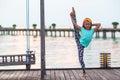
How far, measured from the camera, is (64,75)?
48.5 feet

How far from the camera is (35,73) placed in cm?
1538

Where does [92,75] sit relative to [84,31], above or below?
below

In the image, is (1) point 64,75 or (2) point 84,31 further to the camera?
(1) point 64,75

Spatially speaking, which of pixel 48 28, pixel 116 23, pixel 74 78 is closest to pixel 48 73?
pixel 74 78

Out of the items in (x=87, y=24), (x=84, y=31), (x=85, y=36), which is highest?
(x=87, y=24)

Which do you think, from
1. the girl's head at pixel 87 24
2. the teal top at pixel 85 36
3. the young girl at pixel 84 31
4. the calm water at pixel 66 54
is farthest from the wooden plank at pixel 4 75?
the calm water at pixel 66 54

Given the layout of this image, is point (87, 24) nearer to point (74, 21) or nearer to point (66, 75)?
point (74, 21)

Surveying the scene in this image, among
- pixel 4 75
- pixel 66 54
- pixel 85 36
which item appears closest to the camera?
pixel 85 36

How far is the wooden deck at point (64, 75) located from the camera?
1402cm

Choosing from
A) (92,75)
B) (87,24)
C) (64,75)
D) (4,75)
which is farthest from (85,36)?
(4,75)

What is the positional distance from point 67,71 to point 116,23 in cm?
10480

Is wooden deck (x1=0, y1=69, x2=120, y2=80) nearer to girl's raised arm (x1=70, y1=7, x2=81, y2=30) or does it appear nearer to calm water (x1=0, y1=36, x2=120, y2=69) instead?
girl's raised arm (x1=70, y1=7, x2=81, y2=30)

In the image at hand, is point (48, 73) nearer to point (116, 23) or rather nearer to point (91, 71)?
point (91, 71)

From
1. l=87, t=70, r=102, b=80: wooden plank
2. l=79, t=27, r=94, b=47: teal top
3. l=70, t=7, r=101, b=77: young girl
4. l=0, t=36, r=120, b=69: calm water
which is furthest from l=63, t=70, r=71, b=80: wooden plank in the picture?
l=0, t=36, r=120, b=69: calm water
